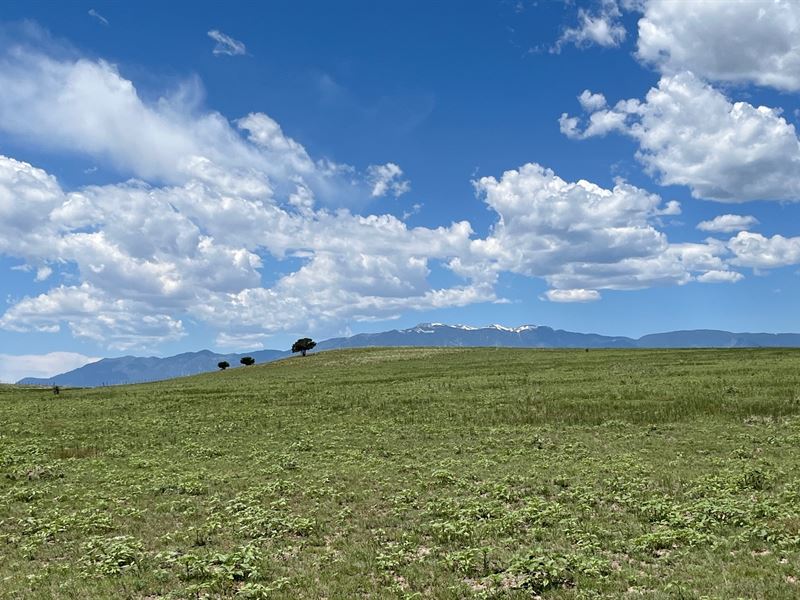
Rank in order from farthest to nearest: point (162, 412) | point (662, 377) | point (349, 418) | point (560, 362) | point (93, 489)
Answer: point (560, 362)
point (662, 377)
point (162, 412)
point (349, 418)
point (93, 489)

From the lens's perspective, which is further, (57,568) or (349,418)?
(349,418)

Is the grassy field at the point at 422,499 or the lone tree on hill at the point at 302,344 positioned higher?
the lone tree on hill at the point at 302,344

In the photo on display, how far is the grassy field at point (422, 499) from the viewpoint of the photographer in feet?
46.6

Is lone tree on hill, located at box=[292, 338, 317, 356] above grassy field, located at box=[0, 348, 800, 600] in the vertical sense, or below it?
above

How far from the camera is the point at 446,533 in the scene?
17.7 metres

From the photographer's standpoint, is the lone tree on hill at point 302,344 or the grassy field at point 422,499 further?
the lone tree on hill at point 302,344

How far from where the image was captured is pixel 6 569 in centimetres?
1619

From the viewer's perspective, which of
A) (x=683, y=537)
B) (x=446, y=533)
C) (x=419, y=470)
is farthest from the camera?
(x=419, y=470)

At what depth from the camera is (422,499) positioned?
22.1m

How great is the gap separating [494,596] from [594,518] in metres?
7.16

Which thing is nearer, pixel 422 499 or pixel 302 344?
pixel 422 499

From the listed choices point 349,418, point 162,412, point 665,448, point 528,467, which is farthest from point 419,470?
point 162,412

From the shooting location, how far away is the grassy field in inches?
560

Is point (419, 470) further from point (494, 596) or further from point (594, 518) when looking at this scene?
point (494, 596)
